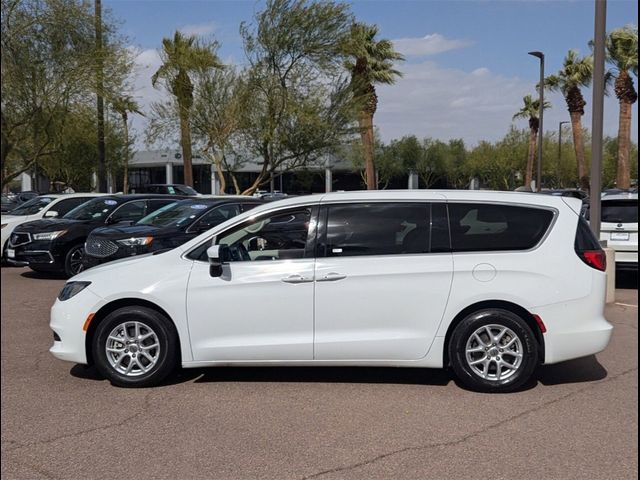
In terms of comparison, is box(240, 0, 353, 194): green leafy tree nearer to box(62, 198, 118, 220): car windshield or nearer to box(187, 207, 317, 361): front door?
box(62, 198, 118, 220): car windshield

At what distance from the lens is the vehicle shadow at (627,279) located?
11633 millimetres

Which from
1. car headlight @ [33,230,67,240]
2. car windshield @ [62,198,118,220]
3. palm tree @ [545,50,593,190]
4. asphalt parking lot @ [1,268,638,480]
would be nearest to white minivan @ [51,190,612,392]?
asphalt parking lot @ [1,268,638,480]

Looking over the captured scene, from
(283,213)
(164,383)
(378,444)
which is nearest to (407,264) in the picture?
(283,213)

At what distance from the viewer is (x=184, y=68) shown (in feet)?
76.5

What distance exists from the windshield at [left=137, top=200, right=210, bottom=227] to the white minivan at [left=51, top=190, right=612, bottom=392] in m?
5.15

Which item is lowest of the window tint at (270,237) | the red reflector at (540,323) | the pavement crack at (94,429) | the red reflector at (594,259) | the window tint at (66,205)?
the pavement crack at (94,429)

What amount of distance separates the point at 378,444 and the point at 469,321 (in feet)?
5.06

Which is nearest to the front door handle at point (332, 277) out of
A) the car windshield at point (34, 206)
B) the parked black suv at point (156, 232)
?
the parked black suv at point (156, 232)

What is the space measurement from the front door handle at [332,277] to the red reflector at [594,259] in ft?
6.80

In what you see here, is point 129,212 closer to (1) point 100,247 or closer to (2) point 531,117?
(1) point 100,247

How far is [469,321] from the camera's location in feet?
17.1

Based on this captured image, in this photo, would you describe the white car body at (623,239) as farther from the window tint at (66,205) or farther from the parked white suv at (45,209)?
the window tint at (66,205)

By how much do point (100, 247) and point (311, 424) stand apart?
6.66 metres

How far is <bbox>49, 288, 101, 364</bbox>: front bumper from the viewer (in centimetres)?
530
